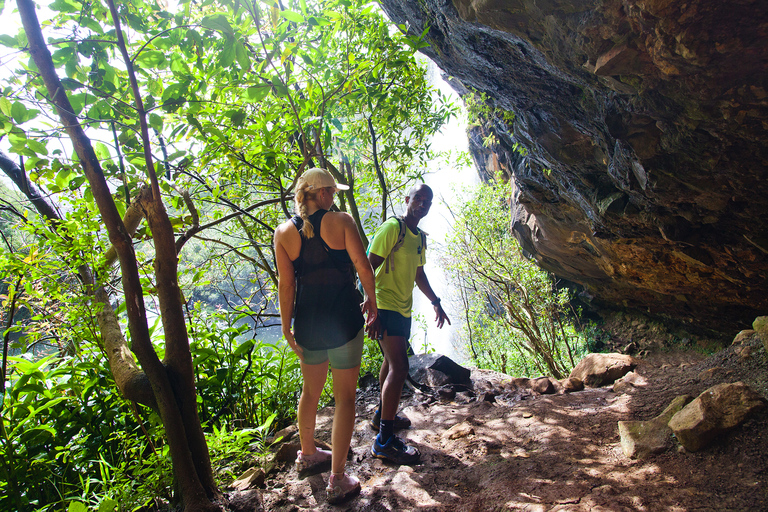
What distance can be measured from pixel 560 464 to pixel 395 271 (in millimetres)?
1551

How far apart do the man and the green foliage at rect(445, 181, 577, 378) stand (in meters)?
3.96

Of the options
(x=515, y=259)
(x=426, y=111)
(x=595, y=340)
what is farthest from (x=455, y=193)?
(x=426, y=111)

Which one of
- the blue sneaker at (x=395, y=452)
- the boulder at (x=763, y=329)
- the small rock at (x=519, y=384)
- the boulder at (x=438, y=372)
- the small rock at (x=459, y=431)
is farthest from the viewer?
the boulder at (x=438, y=372)

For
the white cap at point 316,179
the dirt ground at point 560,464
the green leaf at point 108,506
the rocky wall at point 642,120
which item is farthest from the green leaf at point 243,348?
the rocky wall at point 642,120

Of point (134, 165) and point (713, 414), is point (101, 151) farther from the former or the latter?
point (713, 414)

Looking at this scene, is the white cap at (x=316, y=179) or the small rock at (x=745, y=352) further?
the small rock at (x=745, y=352)

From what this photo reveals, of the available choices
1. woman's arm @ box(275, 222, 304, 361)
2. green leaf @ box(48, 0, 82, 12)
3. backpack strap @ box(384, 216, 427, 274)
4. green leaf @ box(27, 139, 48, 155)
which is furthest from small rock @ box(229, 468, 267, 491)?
green leaf @ box(48, 0, 82, 12)

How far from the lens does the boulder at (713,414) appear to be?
6.26 feet

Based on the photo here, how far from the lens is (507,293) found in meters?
6.48

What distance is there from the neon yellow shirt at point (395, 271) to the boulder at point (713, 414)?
169cm

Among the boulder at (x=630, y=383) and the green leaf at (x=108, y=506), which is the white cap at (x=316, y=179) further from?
the boulder at (x=630, y=383)

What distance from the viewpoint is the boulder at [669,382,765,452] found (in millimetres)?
1907

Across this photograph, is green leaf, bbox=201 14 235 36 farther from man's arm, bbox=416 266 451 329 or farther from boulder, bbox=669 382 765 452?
boulder, bbox=669 382 765 452

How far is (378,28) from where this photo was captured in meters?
3.20
